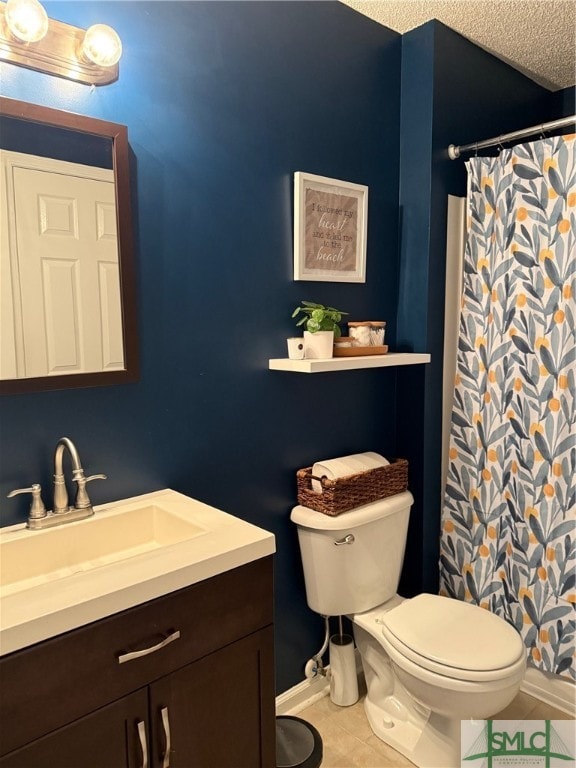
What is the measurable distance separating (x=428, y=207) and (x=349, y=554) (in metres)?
1.31

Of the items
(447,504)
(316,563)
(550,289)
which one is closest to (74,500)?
(316,563)

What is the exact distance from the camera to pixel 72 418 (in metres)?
1.42

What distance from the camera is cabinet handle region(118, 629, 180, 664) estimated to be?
108cm

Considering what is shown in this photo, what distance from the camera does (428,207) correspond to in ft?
6.90

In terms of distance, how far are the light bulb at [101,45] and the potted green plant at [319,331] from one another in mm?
868

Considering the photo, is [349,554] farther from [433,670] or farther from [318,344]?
[318,344]

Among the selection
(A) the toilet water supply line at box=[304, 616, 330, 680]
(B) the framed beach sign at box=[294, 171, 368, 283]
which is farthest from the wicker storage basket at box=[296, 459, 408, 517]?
(B) the framed beach sign at box=[294, 171, 368, 283]

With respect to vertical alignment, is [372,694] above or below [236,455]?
below

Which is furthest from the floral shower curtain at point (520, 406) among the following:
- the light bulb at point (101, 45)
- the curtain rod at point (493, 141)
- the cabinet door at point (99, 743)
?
the cabinet door at point (99, 743)

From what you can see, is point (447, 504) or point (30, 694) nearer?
point (30, 694)

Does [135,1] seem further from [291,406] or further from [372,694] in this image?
[372,694]

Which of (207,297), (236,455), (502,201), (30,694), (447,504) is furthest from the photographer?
(447,504)

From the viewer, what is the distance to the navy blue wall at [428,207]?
209cm

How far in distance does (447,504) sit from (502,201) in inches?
46.8
